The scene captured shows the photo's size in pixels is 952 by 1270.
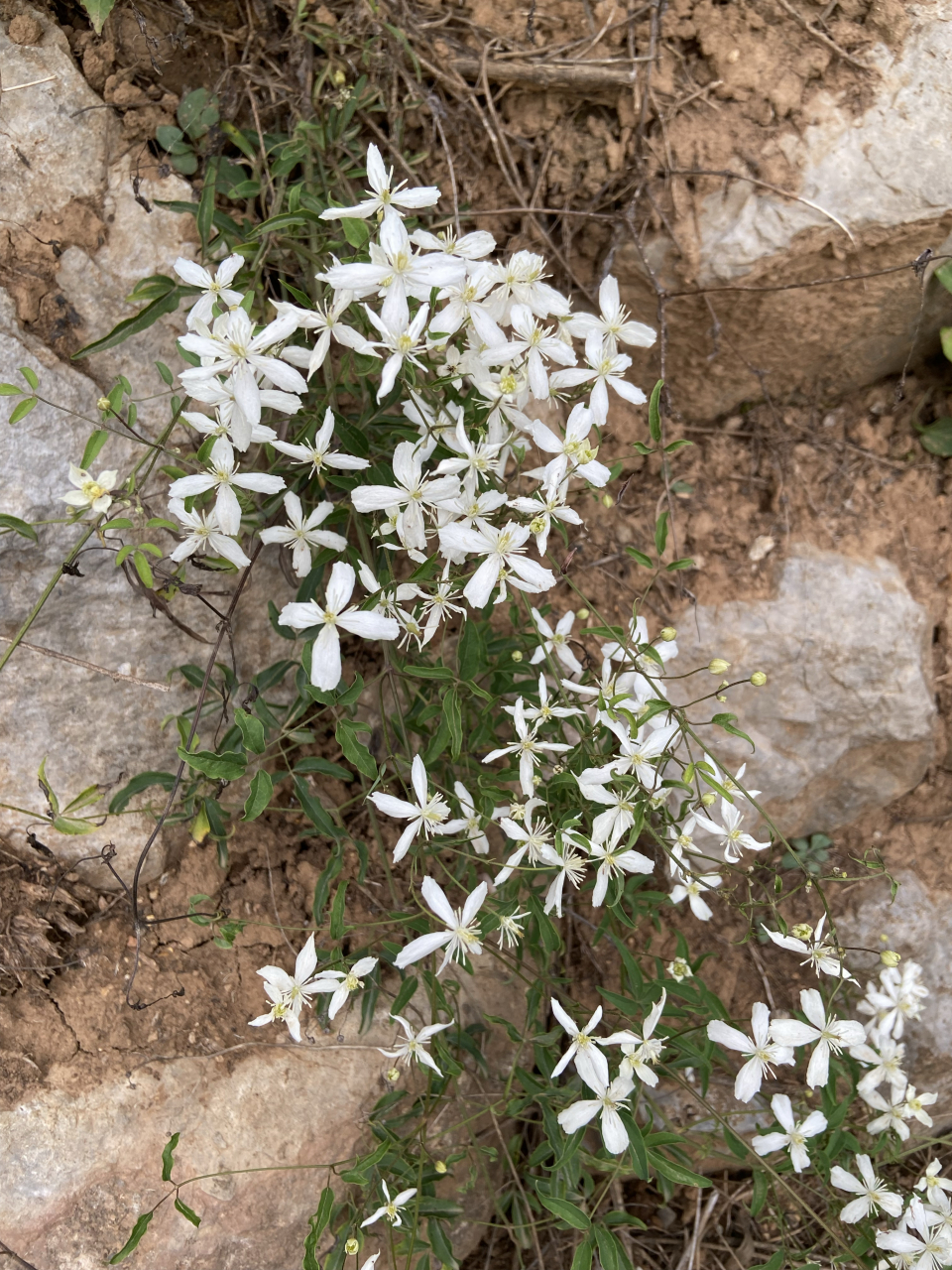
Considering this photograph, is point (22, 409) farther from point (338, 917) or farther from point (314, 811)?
point (338, 917)

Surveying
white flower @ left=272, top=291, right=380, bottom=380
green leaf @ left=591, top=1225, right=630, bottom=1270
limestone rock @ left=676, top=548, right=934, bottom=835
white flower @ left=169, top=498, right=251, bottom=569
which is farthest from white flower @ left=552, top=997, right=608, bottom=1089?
white flower @ left=272, top=291, right=380, bottom=380

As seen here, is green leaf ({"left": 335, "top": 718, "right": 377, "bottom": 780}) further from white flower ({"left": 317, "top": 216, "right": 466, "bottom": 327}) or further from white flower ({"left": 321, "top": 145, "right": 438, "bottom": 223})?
white flower ({"left": 321, "top": 145, "right": 438, "bottom": 223})

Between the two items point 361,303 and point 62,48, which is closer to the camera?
point 361,303

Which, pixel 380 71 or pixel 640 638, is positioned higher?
pixel 380 71

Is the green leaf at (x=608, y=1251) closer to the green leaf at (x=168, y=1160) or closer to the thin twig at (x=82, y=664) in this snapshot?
the green leaf at (x=168, y=1160)

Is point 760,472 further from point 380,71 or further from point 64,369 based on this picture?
point 64,369

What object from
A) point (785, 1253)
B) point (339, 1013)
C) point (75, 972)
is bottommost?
point (785, 1253)

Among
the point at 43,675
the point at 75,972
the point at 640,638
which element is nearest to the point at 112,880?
the point at 75,972

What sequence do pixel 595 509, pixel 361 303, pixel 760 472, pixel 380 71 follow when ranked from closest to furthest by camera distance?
pixel 361 303
pixel 380 71
pixel 595 509
pixel 760 472
